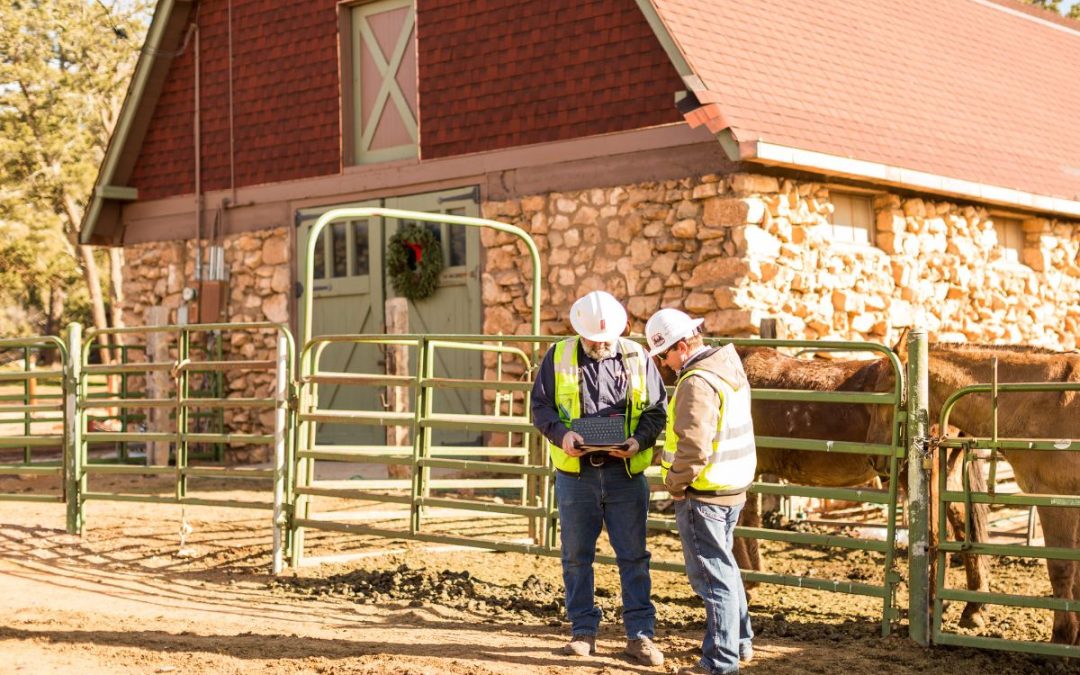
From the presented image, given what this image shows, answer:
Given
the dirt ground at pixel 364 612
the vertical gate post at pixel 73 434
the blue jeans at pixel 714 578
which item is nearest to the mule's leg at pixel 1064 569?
the dirt ground at pixel 364 612

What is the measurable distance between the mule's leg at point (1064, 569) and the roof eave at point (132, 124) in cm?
1304

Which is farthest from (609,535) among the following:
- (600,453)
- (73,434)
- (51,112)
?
(51,112)

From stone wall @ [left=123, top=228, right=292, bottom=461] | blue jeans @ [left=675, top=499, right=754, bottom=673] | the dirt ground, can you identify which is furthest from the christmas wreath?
blue jeans @ [left=675, top=499, right=754, bottom=673]

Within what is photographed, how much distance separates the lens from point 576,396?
267 inches

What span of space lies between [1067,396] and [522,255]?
23.7 ft

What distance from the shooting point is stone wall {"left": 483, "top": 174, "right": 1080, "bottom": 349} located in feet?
39.5

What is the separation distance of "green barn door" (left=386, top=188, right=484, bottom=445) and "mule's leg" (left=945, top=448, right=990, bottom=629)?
669cm

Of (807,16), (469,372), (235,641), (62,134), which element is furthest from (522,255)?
(62,134)

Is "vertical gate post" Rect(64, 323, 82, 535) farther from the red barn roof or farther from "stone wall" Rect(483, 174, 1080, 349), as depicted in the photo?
the red barn roof

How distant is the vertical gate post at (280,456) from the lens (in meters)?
9.35

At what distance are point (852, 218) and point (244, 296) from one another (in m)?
7.45

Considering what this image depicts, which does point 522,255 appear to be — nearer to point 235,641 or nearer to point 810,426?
point 810,426

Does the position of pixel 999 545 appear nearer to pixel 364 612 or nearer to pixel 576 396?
pixel 576 396

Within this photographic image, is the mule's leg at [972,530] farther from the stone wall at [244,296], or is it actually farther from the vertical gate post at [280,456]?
the stone wall at [244,296]
